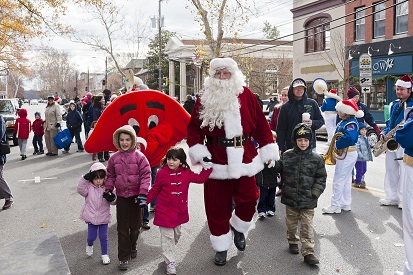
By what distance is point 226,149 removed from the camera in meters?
4.51

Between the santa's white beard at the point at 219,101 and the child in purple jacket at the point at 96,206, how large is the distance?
1312 mm

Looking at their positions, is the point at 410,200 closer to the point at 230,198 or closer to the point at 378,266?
the point at 378,266

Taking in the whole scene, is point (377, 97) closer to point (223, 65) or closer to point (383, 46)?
point (383, 46)

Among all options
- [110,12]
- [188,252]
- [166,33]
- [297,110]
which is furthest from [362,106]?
Answer: [166,33]

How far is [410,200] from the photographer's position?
381 centimetres

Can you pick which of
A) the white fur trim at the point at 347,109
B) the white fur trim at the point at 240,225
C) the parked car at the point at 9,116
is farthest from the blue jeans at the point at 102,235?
the parked car at the point at 9,116

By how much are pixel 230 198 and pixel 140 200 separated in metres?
0.98

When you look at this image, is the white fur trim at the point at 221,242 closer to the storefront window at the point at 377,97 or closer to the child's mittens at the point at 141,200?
the child's mittens at the point at 141,200

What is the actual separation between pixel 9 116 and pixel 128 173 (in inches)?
544

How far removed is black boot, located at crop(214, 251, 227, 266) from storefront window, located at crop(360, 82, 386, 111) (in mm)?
20698

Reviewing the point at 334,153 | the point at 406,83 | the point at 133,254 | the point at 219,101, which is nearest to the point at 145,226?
the point at 133,254

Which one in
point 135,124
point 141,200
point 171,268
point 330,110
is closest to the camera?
point 171,268

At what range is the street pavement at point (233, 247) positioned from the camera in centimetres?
440

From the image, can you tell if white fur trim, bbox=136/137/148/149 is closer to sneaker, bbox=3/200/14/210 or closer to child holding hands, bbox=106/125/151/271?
child holding hands, bbox=106/125/151/271
